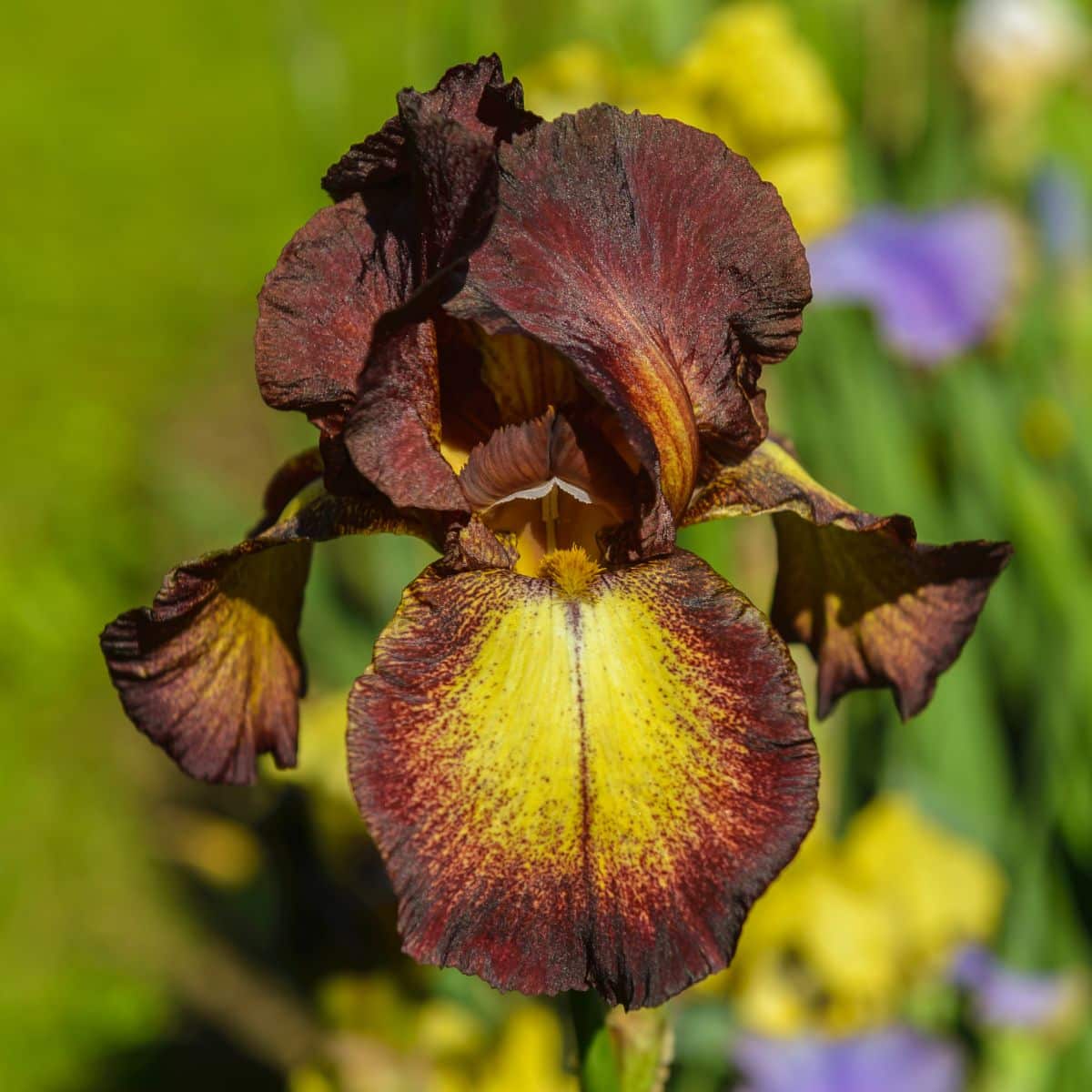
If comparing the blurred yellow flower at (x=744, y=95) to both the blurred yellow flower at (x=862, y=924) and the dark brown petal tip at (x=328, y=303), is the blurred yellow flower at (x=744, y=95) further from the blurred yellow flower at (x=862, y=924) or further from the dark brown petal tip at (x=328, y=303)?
the dark brown petal tip at (x=328, y=303)

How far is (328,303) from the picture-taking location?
682 millimetres

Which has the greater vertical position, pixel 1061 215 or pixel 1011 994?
pixel 1061 215

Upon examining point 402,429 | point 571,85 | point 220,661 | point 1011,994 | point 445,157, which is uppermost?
point 571,85

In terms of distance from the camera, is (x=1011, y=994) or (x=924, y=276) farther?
(x=924, y=276)

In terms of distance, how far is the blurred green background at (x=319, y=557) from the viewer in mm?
1604

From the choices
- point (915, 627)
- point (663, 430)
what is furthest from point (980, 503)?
point (663, 430)

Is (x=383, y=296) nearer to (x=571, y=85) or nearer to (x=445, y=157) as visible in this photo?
(x=445, y=157)

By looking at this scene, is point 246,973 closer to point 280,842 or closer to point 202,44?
point 280,842

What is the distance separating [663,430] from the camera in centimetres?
68

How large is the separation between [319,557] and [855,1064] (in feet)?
3.42

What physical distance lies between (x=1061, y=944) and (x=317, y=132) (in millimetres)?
1345

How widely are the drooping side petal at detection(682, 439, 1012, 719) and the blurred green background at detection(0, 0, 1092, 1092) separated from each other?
49 centimetres

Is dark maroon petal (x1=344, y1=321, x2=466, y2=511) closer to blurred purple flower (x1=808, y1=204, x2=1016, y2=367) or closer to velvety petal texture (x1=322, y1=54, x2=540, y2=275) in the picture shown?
velvety petal texture (x1=322, y1=54, x2=540, y2=275)

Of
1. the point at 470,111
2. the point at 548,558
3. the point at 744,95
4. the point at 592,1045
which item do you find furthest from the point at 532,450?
the point at 744,95
